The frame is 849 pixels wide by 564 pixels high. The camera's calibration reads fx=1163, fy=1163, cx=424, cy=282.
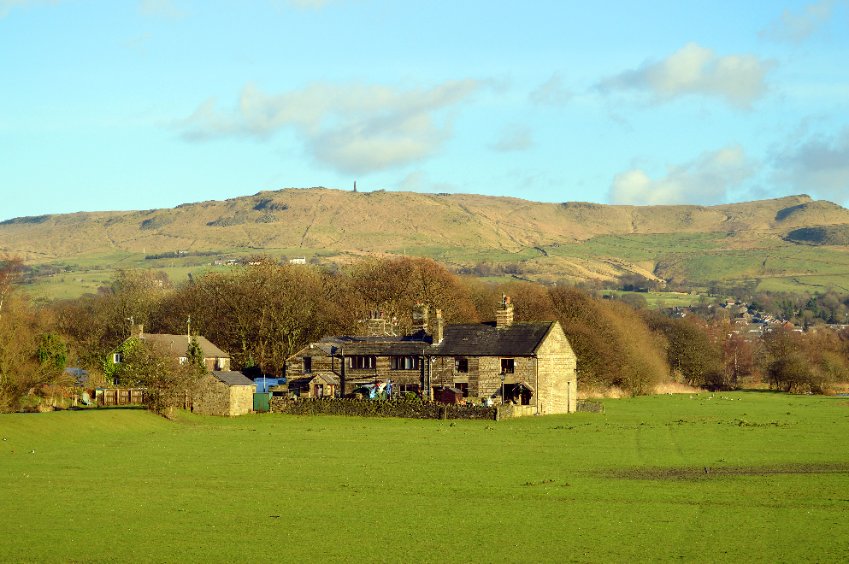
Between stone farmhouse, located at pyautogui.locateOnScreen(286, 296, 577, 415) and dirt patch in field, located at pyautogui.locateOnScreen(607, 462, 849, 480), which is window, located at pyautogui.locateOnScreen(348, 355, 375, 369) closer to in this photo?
stone farmhouse, located at pyautogui.locateOnScreen(286, 296, 577, 415)

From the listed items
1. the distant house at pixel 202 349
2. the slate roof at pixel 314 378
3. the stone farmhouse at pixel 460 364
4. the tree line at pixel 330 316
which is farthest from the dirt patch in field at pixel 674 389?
the slate roof at pixel 314 378

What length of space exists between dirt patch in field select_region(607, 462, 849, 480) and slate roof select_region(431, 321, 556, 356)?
1308 inches

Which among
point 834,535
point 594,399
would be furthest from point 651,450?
point 594,399

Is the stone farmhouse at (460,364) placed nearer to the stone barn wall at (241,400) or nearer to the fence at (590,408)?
the fence at (590,408)

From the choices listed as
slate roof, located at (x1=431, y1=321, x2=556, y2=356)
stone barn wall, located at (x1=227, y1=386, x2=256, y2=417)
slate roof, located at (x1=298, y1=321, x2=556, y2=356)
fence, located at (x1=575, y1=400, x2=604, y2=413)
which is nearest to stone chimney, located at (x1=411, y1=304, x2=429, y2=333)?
slate roof, located at (x1=298, y1=321, x2=556, y2=356)

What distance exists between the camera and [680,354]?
439ft

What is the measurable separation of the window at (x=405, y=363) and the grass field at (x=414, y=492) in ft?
56.8

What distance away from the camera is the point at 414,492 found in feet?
113

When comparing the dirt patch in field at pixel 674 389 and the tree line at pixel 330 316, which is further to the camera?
the dirt patch in field at pixel 674 389

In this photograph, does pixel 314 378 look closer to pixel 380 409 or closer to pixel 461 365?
pixel 380 409

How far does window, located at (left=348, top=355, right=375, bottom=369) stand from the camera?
78.4m

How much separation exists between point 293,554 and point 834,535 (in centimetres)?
1264

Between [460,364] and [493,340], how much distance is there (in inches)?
108

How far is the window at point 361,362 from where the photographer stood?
78.4 m
